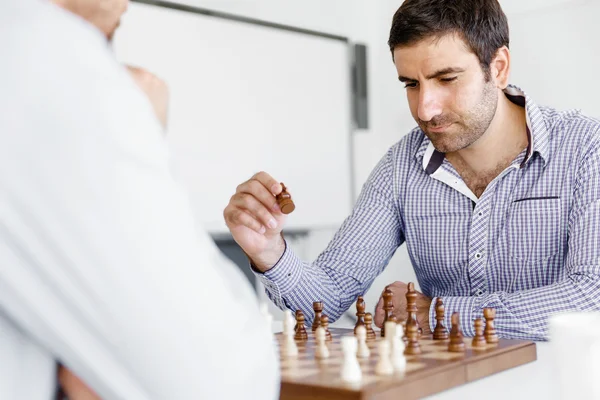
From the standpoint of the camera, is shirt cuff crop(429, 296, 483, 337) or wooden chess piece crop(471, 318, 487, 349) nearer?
wooden chess piece crop(471, 318, 487, 349)

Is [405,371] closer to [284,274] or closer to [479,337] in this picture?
[479,337]

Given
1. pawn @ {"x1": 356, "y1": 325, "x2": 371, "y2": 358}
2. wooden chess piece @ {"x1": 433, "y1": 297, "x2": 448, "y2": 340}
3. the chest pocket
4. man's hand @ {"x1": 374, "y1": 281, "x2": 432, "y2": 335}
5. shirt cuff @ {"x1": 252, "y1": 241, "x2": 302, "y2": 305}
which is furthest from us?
the chest pocket

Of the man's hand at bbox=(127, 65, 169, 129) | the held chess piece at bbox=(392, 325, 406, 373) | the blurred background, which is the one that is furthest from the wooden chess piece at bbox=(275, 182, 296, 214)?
the blurred background

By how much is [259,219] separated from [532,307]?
2.27ft

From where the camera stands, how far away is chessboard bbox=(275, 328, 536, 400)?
3.71 feet

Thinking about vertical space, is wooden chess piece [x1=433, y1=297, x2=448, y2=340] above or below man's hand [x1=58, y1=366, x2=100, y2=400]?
above

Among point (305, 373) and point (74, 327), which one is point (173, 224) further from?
point (305, 373)

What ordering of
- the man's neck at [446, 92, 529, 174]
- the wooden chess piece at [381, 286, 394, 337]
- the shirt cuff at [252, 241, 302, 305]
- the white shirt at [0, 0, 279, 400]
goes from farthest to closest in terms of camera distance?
the man's neck at [446, 92, 529, 174], the shirt cuff at [252, 241, 302, 305], the wooden chess piece at [381, 286, 394, 337], the white shirt at [0, 0, 279, 400]

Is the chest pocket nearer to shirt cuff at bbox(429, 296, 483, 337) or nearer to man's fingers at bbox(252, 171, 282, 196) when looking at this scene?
shirt cuff at bbox(429, 296, 483, 337)

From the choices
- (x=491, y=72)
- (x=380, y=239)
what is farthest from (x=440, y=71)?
(x=380, y=239)

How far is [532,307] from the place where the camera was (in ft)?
5.83

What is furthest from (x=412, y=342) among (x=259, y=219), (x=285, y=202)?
(x=259, y=219)

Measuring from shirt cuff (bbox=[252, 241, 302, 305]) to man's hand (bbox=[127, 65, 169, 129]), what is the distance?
1.09m

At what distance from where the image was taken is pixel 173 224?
658mm
